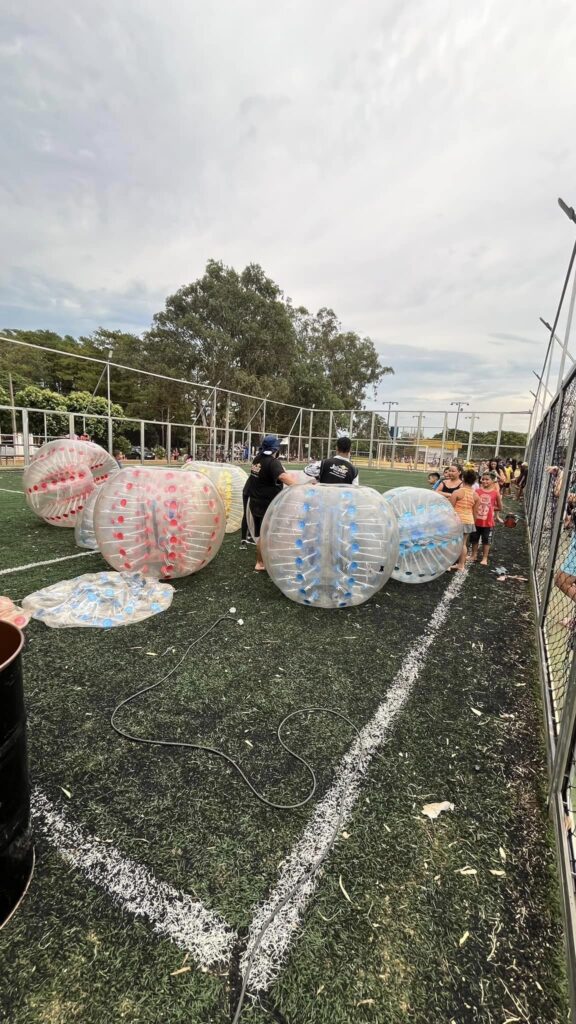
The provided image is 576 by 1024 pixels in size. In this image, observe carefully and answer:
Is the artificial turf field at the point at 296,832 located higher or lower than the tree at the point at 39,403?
lower

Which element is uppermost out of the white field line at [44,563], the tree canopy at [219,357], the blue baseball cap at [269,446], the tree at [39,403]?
the tree canopy at [219,357]

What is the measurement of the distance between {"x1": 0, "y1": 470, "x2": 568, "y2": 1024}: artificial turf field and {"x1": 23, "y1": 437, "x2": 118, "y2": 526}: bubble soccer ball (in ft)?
12.6

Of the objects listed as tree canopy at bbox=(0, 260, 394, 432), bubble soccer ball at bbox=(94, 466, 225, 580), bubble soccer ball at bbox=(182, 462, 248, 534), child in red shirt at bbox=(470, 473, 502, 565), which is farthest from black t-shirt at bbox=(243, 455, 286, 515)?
tree canopy at bbox=(0, 260, 394, 432)

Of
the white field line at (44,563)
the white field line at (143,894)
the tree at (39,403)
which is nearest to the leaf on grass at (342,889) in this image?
the white field line at (143,894)

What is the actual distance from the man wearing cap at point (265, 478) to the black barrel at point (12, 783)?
13.8 ft

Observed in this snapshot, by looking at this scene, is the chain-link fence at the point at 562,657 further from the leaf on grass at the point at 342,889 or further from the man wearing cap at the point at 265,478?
the man wearing cap at the point at 265,478

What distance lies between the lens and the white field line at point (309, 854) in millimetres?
1516

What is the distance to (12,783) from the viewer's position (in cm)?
157

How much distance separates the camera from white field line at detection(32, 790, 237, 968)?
5.08ft

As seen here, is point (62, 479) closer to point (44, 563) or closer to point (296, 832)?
point (44, 563)

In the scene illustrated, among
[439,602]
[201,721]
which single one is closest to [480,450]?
[439,602]

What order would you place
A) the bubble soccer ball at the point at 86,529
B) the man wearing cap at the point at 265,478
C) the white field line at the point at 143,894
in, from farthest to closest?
the bubble soccer ball at the point at 86,529 < the man wearing cap at the point at 265,478 < the white field line at the point at 143,894

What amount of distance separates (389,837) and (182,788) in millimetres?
1015

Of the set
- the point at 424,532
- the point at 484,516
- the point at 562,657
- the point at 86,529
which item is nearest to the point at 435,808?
the point at 562,657
